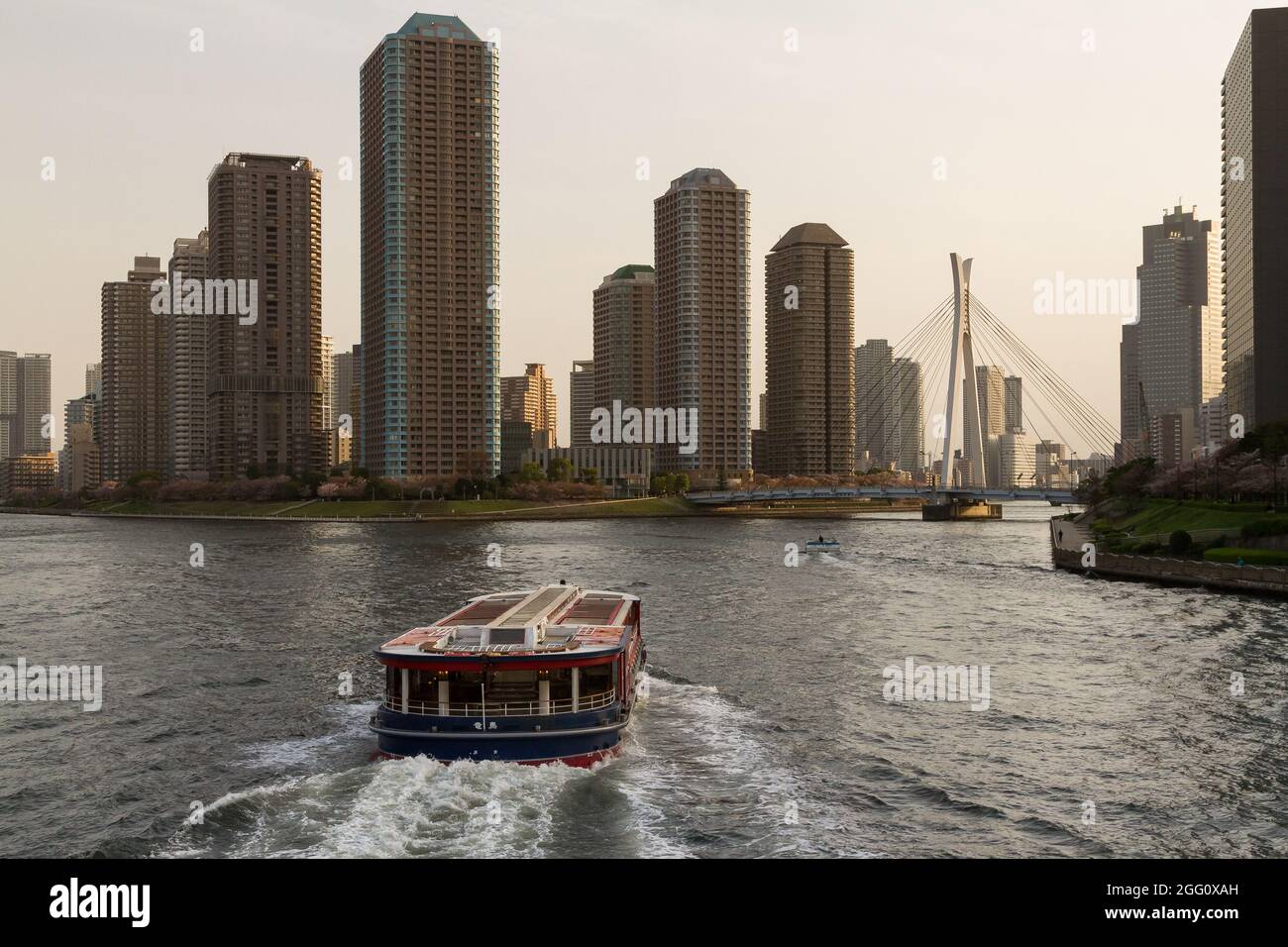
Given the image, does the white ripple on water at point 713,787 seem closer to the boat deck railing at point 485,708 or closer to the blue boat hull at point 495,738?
the blue boat hull at point 495,738

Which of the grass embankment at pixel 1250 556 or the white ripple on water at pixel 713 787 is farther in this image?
the grass embankment at pixel 1250 556

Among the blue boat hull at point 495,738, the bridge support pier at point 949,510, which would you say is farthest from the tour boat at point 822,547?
the blue boat hull at point 495,738

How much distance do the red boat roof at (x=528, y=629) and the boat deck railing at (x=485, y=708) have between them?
149cm

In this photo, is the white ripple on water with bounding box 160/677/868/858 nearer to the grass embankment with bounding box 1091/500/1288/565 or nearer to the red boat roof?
the red boat roof

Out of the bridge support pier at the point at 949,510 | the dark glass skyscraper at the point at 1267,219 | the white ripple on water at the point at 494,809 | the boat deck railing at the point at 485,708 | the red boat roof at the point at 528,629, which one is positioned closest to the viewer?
the white ripple on water at the point at 494,809

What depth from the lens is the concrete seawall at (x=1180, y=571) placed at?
7138cm

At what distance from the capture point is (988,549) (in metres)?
119

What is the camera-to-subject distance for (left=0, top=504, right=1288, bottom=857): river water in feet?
84.1

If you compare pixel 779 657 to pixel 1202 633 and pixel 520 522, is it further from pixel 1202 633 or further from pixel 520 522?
pixel 520 522

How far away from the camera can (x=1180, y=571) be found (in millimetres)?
80500

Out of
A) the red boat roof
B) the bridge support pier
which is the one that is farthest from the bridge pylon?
the red boat roof
